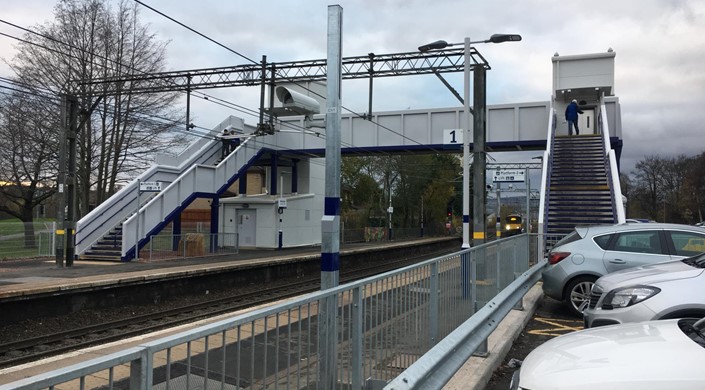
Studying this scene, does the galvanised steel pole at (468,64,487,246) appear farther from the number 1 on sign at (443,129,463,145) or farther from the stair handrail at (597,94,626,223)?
the stair handrail at (597,94,626,223)

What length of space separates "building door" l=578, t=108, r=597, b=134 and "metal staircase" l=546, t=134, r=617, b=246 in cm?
558

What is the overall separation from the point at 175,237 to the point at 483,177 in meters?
15.6

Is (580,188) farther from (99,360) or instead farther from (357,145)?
(99,360)

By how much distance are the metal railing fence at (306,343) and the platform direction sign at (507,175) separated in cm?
3713

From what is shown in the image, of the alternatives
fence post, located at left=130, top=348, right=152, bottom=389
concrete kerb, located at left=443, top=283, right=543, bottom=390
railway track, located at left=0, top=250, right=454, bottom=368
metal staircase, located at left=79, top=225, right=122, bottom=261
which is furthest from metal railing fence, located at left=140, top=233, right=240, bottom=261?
fence post, located at left=130, top=348, right=152, bottom=389

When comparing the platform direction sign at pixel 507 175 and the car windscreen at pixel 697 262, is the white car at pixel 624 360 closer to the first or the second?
the car windscreen at pixel 697 262

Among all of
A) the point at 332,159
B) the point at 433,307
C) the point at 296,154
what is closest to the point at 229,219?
the point at 296,154

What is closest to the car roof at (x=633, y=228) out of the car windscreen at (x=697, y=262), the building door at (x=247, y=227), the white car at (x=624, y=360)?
the car windscreen at (x=697, y=262)

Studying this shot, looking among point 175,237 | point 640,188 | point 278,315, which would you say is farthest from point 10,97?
point 640,188

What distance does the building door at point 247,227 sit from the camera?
3080cm

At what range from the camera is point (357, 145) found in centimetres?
2962

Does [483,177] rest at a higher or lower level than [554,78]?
lower

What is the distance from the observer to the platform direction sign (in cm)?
4216

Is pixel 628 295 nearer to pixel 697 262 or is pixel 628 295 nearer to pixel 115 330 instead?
pixel 697 262
